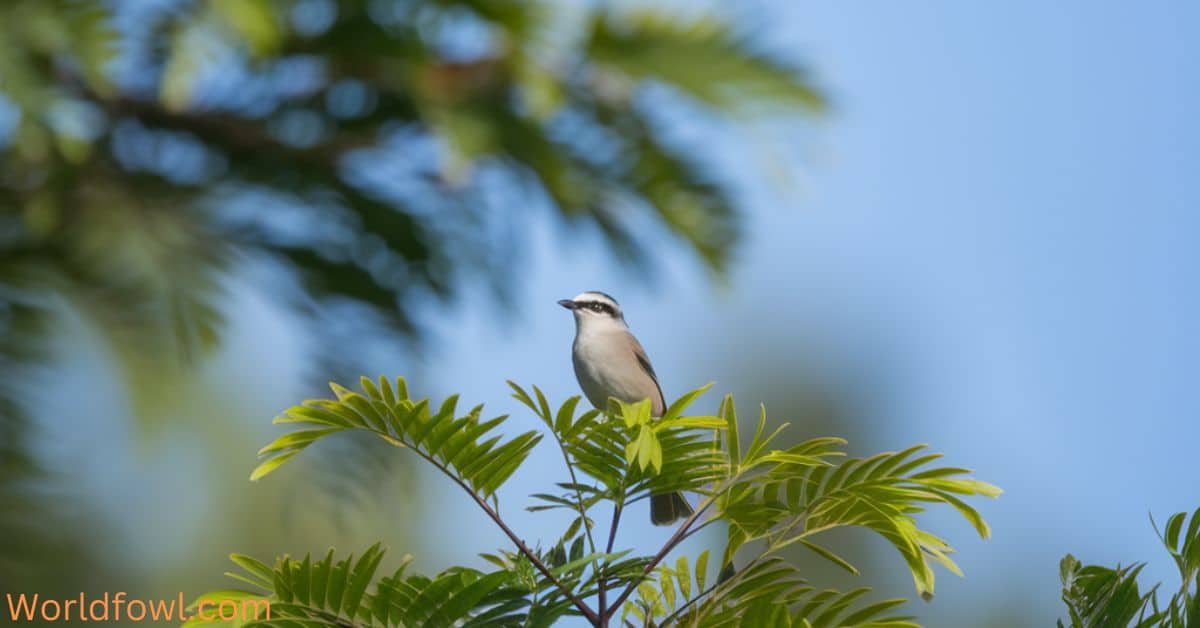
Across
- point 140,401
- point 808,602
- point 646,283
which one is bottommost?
point 808,602

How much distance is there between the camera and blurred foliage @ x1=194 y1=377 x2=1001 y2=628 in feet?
3.03

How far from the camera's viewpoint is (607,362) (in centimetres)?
211

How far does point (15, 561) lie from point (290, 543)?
109 centimetres

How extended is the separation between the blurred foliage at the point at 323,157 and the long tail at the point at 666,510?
1.75 m

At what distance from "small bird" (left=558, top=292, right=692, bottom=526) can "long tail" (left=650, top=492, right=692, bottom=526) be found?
0.97 ft

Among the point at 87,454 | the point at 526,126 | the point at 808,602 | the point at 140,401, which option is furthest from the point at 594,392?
the point at 87,454

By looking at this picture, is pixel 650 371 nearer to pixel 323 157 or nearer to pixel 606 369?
pixel 606 369

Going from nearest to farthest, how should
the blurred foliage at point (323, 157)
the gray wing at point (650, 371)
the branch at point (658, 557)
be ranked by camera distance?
the branch at point (658, 557) → the gray wing at point (650, 371) → the blurred foliage at point (323, 157)

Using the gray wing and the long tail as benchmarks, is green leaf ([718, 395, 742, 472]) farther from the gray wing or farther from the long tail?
the gray wing

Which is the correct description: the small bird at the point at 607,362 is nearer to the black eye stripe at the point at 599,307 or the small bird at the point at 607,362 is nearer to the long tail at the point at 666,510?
the black eye stripe at the point at 599,307

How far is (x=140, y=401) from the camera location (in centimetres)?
342

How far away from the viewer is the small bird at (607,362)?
208cm

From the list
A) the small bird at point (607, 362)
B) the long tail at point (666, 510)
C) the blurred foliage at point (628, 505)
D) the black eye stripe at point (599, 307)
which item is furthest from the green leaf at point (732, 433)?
the black eye stripe at point (599, 307)

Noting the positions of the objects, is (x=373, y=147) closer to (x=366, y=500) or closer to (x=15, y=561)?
(x=366, y=500)
